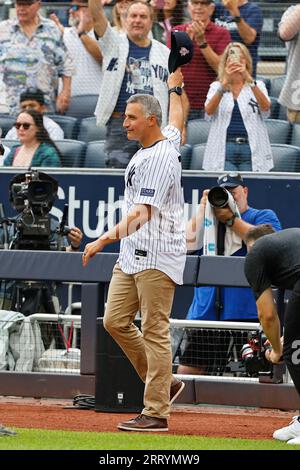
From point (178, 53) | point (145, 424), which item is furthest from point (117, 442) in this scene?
point (178, 53)

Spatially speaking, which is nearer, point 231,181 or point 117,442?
point 117,442

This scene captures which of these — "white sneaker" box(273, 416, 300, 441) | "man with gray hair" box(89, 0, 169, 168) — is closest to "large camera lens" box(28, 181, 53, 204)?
"man with gray hair" box(89, 0, 169, 168)

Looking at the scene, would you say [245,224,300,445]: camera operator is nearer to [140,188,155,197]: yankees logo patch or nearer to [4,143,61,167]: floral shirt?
[140,188,155,197]: yankees logo patch

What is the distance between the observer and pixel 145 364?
301 inches

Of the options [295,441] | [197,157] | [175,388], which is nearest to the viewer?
[295,441]

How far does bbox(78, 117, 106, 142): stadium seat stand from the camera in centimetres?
1130

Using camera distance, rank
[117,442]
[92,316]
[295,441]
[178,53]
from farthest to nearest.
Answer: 1. [92,316]
2. [178,53]
3. [295,441]
4. [117,442]

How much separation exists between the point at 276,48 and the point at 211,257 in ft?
11.5

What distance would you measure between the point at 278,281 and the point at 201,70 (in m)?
4.68

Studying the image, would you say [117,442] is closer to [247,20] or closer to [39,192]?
[39,192]

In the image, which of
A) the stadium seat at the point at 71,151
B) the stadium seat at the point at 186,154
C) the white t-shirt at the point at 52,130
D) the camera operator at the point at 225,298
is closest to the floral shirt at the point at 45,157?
the stadium seat at the point at 71,151

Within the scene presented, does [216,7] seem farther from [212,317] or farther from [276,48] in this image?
[212,317]

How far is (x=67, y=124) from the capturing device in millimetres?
11438

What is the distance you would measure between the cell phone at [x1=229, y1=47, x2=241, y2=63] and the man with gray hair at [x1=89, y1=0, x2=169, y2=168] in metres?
0.75
